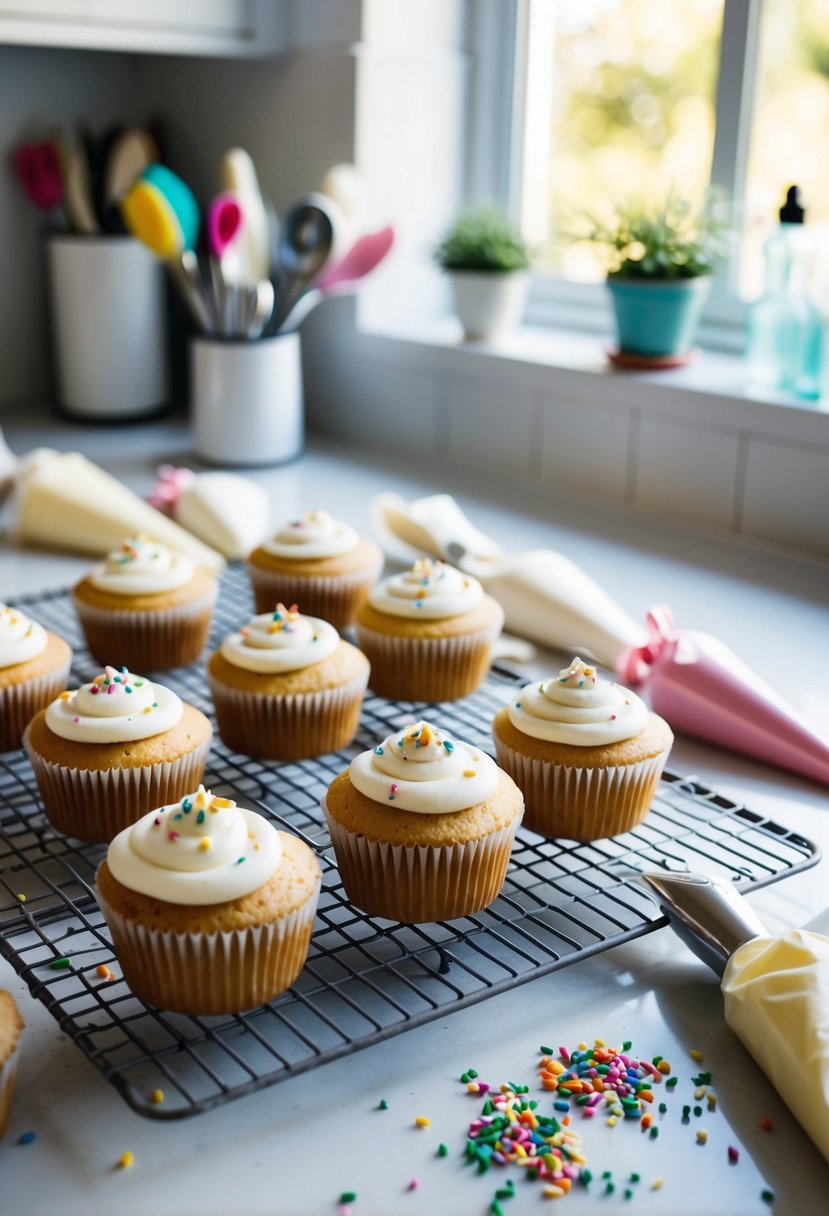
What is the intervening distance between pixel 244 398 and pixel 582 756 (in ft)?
3.49

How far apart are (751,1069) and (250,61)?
1.80 metres

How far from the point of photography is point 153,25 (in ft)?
5.87

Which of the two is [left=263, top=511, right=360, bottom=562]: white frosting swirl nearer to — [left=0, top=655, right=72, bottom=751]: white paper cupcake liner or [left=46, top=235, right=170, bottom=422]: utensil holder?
[left=0, top=655, right=72, bottom=751]: white paper cupcake liner

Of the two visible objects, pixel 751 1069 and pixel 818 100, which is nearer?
pixel 751 1069

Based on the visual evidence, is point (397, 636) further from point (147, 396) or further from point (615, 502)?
point (147, 396)

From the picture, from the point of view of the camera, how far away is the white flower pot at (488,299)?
184 centimetres

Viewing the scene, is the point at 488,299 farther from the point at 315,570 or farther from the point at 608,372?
A: the point at 315,570

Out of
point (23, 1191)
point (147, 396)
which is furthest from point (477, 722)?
point (147, 396)

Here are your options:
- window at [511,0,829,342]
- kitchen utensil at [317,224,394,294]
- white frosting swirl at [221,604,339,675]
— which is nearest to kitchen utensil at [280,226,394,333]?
kitchen utensil at [317,224,394,294]

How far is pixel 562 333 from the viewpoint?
2.00 m

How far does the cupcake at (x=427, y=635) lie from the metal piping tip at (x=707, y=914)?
0.39m

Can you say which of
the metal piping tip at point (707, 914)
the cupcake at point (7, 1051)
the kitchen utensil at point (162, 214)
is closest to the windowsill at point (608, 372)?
the kitchen utensil at point (162, 214)

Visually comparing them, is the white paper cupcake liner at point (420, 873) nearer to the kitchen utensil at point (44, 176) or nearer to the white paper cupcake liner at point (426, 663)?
the white paper cupcake liner at point (426, 663)

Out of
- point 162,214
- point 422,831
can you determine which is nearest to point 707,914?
point 422,831
